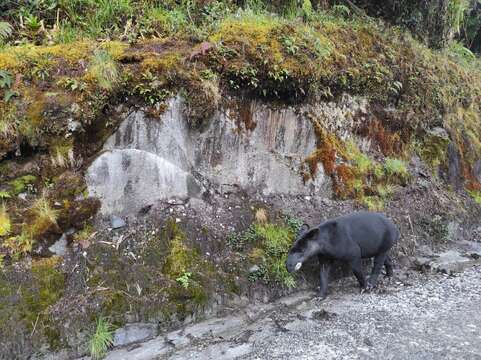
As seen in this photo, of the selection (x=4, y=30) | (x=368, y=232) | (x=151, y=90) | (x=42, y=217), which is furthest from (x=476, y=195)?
(x=4, y=30)

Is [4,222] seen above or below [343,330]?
above

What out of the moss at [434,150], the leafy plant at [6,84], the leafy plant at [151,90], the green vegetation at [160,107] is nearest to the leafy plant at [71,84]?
the green vegetation at [160,107]

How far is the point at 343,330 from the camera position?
6.11m

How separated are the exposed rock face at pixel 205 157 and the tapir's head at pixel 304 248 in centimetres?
183

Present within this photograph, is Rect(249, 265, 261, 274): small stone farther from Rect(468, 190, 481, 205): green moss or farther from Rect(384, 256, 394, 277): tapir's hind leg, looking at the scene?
Rect(468, 190, 481, 205): green moss

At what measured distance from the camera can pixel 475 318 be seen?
6488 mm

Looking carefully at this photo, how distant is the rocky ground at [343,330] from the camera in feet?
18.2

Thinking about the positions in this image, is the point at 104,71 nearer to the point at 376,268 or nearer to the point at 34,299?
the point at 34,299

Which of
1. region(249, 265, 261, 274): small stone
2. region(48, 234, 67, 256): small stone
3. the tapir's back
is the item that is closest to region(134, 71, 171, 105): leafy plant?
region(48, 234, 67, 256): small stone

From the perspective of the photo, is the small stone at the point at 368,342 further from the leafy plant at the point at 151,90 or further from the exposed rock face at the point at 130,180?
the leafy plant at the point at 151,90

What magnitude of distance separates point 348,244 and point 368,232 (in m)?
0.53

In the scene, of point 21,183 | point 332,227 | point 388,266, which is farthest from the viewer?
point 388,266

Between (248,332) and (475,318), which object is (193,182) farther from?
(475,318)

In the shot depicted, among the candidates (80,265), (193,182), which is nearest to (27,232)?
(80,265)
